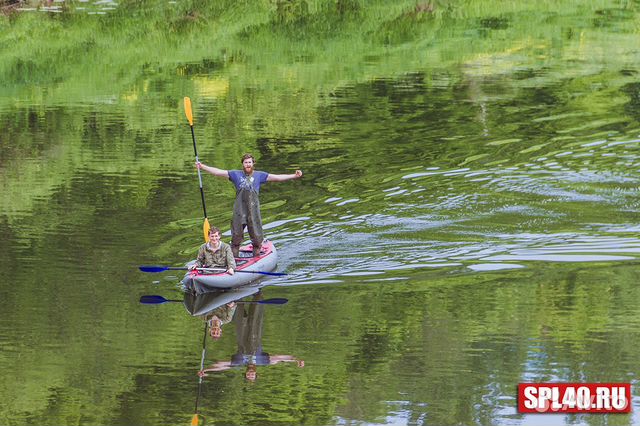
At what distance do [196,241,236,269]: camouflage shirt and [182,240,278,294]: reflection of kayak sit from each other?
6.2 inches

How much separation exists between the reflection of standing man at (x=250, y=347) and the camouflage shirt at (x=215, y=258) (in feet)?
2.81

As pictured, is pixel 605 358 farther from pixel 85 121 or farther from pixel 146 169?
pixel 85 121

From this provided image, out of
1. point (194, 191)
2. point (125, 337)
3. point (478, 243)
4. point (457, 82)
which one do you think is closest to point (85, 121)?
point (194, 191)

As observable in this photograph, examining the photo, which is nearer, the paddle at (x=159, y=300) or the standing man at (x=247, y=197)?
the paddle at (x=159, y=300)

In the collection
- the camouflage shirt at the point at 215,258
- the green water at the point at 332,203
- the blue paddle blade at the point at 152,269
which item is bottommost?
the green water at the point at 332,203

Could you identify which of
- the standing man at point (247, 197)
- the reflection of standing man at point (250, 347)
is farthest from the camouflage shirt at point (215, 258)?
the standing man at point (247, 197)

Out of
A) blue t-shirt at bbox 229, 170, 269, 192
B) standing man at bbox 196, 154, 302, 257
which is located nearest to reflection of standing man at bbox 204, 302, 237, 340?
standing man at bbox 196, 154, 302, 257

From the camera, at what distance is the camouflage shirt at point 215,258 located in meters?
20.6

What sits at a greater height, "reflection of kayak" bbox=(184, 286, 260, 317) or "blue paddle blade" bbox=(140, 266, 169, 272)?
"blue paddle blade" bbox=(140, 266, 169, 272)

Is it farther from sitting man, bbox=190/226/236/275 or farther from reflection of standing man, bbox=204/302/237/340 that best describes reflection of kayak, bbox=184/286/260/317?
sitting man, bbox=190/226/236/275

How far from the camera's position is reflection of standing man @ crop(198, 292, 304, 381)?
17109 mm

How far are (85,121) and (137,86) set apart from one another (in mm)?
4713

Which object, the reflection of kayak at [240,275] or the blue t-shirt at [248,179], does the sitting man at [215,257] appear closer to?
the reflection of kayak at [240,275]

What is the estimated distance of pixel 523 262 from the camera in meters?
21.9
